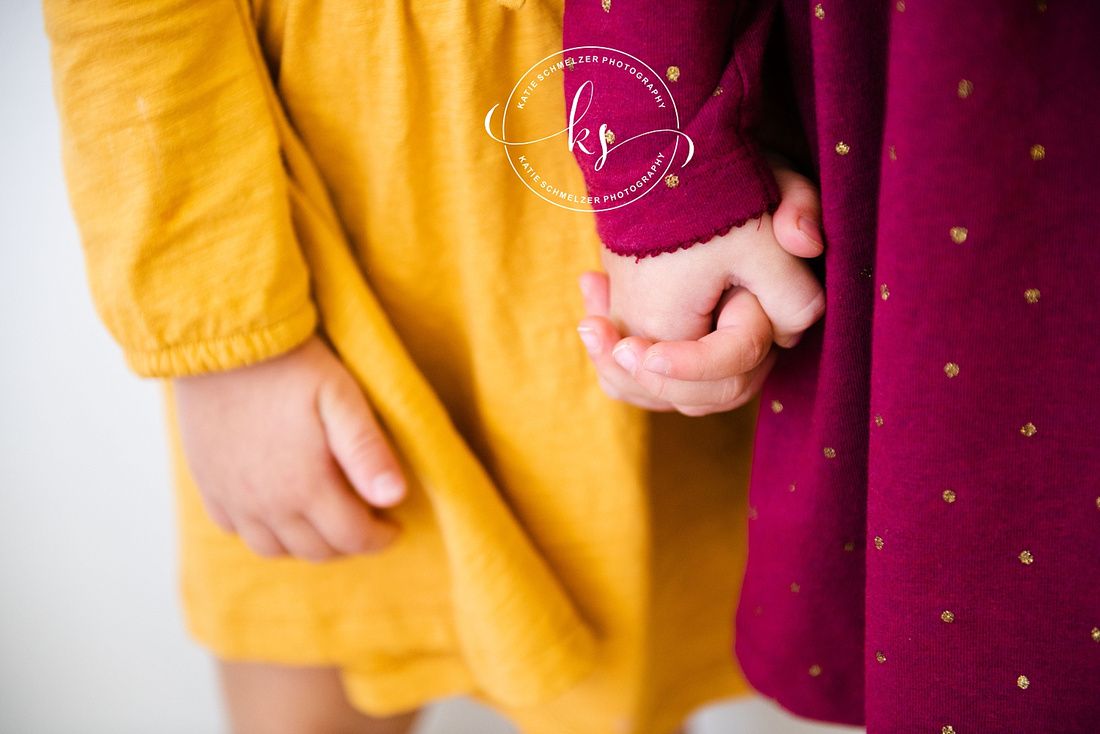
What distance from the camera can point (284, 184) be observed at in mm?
393

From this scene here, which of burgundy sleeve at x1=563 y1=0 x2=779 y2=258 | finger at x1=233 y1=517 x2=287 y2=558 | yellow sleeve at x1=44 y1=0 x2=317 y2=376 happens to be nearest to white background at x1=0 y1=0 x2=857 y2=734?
yellow sleeve at x1=44 y1=0 x2=317 y2=376

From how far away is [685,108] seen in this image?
1.04 ft

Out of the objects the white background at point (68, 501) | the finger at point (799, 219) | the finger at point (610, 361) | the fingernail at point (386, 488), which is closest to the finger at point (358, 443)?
the fingernail at point (386, 488)

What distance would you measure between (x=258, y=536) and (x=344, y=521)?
6cm

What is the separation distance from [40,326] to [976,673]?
0.76 metres

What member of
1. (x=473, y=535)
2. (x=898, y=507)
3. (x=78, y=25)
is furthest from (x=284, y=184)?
(x=898, y=507)

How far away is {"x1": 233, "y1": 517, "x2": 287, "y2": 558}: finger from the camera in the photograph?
17.2 inches

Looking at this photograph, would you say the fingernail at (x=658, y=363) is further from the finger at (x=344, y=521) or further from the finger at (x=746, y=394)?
the finger at (x=344, y=521)

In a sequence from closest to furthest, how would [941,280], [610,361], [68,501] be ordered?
[941,280]
[610,361]
[68,501]

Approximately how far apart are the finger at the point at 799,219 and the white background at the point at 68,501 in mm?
545

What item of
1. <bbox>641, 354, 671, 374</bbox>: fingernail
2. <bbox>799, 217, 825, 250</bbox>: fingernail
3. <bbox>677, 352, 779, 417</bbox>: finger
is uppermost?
<bbox>799, 217, 825, 250</bbox>: fingernail

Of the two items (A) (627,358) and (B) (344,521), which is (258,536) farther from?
(A) (627,358)

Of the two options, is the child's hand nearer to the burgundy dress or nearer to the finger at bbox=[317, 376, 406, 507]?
the finger at bbox=[317, 376, 406, 507]
